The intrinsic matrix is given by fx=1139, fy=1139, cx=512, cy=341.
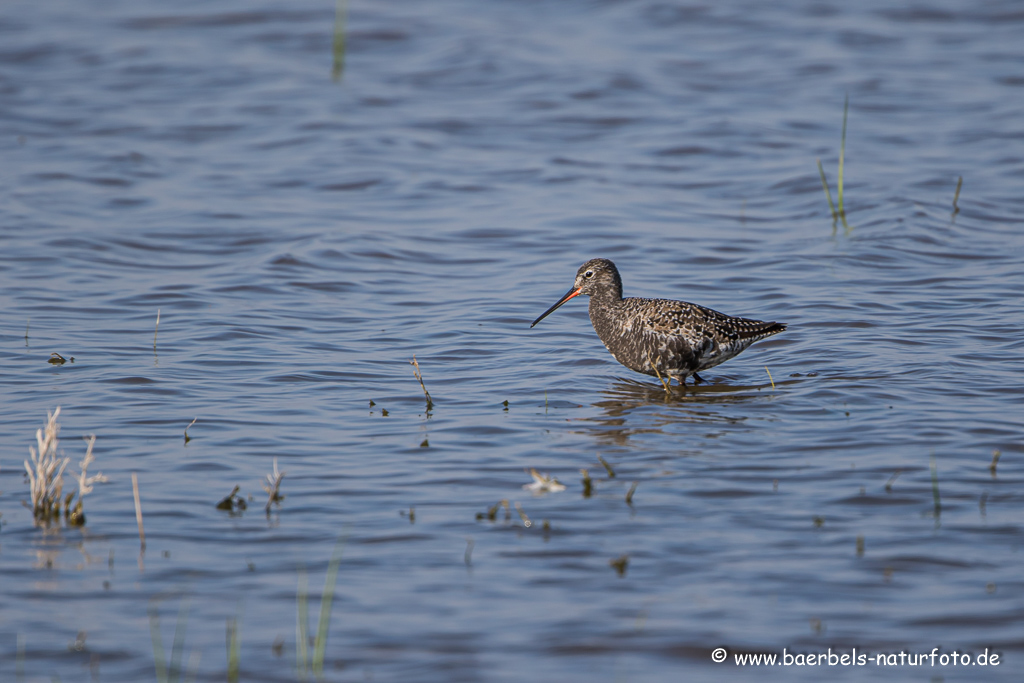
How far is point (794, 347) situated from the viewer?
10.5 meters

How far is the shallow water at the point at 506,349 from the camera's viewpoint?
5.54 meters

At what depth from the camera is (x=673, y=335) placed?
9391mm

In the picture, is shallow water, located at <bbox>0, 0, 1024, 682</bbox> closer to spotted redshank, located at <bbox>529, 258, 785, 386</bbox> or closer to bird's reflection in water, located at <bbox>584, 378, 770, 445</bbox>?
bird's reflection in water, located at <bbox>584, 378, 770, 445</bbox>

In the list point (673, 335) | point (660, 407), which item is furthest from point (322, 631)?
point (673, 335)

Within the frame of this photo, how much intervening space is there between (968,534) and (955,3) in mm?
23683

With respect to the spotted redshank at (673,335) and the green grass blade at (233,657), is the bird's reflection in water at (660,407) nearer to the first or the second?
the spotted redshank at (673,335)

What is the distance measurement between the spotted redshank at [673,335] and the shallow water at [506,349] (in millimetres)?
285

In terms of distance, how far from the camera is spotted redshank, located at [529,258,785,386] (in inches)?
369

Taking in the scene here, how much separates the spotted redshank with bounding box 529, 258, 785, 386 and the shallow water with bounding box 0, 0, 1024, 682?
28 centimetres

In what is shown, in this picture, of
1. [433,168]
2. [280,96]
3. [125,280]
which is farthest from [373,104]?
[125,280]

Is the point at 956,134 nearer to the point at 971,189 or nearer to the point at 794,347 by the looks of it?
the point at 971,189

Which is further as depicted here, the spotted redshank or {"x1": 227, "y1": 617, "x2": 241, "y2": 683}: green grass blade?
the spotted redshank

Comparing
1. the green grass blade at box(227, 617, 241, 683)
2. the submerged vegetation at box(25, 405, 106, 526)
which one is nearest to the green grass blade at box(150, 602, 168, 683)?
the green grass blade at box(227, 617, 241, 683)

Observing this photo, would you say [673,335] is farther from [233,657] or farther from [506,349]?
[233,657]
